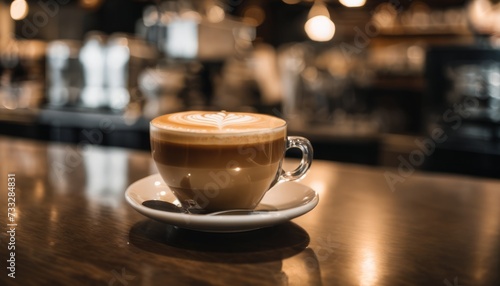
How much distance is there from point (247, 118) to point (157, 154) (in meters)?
0.15

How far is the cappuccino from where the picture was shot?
27.8 inches

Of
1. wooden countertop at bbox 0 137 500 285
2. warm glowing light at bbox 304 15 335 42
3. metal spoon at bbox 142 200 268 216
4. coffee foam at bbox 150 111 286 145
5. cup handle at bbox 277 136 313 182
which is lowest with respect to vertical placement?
wooden countertop at bbox 0 137 500 285

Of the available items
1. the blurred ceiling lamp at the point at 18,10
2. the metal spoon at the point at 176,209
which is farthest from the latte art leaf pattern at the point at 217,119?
the blurred ceiling lamp at the point at 18,10

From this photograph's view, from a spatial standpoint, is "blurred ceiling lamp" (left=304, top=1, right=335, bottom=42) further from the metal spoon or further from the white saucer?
the metal spoon

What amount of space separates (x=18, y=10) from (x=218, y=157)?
556cm

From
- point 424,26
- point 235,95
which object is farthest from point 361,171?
point 424,26

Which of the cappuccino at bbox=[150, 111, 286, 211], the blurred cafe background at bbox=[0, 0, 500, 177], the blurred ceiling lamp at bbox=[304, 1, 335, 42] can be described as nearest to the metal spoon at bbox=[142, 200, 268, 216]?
the cappuccino at bbox=[150, 111, 286, 211]

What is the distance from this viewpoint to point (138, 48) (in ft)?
12.8

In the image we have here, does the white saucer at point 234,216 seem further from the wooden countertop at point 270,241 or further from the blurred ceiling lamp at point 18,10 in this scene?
the blurred ceiling lamp at point 18,10

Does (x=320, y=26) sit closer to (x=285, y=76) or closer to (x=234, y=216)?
(x=285, y=76)

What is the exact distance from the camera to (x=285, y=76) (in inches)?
163

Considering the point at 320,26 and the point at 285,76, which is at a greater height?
the point at 320,26

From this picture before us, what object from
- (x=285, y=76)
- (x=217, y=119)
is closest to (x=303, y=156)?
(x=217, y=119)

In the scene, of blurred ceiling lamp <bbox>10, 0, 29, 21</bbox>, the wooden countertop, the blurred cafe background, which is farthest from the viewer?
blurred ceiling lamp <bbox>10, 0, 29, 21</bbox>
